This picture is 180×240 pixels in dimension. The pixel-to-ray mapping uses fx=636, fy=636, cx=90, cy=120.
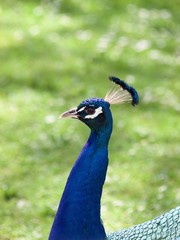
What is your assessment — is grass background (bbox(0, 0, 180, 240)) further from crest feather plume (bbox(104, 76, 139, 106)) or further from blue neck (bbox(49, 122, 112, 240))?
crest feather plume (bbox(104, 76, 139, 106))

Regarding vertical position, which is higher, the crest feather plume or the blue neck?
the crest feather plume

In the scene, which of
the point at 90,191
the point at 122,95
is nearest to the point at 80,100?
the point at 122,95

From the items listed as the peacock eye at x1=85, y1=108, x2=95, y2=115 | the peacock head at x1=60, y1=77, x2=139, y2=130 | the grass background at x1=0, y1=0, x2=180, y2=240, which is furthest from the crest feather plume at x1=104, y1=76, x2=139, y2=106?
the grass background at x1=0, y1=0, x2=180, y2=240

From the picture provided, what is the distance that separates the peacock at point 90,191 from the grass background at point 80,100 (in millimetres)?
966

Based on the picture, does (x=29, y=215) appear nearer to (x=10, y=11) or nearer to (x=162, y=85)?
(x=162, y=85)

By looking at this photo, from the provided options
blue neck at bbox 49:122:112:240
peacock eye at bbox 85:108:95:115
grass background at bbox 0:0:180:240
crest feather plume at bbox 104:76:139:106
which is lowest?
blue neck at bbox 49:122:112:240

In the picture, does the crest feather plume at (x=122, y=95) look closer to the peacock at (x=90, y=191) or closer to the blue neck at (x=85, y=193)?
the peacock at (x=90, y=191)

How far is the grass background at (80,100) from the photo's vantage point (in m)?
3.52

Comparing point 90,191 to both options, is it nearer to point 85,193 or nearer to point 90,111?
point 85,193

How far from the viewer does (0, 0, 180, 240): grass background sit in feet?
11.5

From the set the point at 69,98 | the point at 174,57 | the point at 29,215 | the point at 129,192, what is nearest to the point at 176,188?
the point at 129,192

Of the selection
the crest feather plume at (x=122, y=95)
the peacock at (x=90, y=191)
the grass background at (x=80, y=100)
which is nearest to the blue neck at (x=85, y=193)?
the peacock at (x=90, y=191)

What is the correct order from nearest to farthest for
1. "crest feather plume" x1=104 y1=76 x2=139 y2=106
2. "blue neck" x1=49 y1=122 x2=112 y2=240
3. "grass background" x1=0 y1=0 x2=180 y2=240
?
"blue neck" x1=49 y1=122 x2=112 y2=240
"crest feather plume" x1=104 y1=76 x2=139 y2=106
"grass background" x1=0 y1=0 x2=180 y2=240

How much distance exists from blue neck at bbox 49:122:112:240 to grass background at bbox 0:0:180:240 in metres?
0.97
